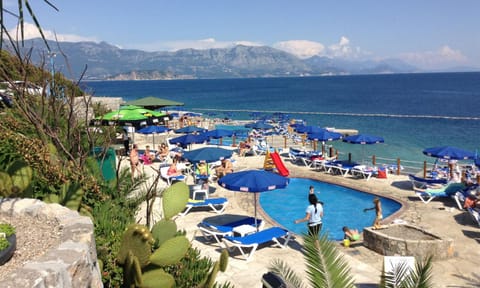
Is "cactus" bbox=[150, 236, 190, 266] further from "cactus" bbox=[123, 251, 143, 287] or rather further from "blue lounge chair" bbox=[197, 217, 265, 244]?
"blue lounge chair" bbox=[197, 217, 265, 244]

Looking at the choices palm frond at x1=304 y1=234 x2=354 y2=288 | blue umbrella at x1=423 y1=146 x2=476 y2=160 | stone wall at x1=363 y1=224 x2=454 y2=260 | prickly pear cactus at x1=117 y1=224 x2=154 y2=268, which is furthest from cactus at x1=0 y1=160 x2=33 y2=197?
blue umbrella at x1=423 y1=146 x2=476 y2=160

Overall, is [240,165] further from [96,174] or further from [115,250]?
[115,250]

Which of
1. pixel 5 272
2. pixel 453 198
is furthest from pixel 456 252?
pixel 5 272

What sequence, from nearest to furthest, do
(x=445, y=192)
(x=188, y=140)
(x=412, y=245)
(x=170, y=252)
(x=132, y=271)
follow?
(x=132, y=271)
(x=170, y=252)
(x=412, y=245)
(x=445, y=192)
(x=188, y=140)

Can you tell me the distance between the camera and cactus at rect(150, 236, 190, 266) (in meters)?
4.63

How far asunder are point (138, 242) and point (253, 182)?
4547mm

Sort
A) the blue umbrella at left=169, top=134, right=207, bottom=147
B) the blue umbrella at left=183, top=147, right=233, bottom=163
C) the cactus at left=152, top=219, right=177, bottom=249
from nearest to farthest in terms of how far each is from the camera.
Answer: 1. the cactus at left=152, top=219, right=177, bottom=249
2. the blue umbrella at left=183, top=147, right=233, bottom=163
3. the blue umbrella at left=169, top=134, right=207, bottom=147

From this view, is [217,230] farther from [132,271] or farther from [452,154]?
[452,154]

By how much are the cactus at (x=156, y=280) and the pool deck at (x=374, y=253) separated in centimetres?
152

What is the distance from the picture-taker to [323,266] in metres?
3.31

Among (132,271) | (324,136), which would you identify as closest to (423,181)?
(324,136)

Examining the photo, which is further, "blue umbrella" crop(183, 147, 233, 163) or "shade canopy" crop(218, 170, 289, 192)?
"blue umbrella" crop(183, 147, 233, 163)

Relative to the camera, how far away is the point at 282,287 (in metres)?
3.05

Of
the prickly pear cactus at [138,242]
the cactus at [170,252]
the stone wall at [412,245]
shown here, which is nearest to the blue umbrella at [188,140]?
the stone wall at [412,245]
